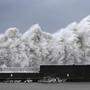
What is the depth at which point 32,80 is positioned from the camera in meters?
42.2

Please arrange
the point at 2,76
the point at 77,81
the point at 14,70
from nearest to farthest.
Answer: the point at 77,81, the point at 2,76, the point at 14,70

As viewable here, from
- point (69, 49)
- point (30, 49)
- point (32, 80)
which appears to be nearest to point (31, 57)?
point (30, 49)

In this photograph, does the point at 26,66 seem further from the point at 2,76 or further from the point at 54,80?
the point at 54,80

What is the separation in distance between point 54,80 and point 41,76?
1444mm

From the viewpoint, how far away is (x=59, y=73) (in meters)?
40.9

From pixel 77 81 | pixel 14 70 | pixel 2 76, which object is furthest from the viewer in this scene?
pixel 14 70

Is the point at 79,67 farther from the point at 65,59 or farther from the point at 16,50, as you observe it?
the point at 16,50

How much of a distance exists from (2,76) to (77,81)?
351 inches

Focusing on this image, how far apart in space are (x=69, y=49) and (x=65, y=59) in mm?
1381

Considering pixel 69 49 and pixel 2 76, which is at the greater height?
pixel 69 49

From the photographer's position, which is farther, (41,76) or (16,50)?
(16,50)

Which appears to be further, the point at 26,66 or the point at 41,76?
the point at 26,66

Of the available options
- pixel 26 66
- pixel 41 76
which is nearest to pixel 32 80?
pixel 41 76

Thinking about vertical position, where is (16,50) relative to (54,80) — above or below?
above
